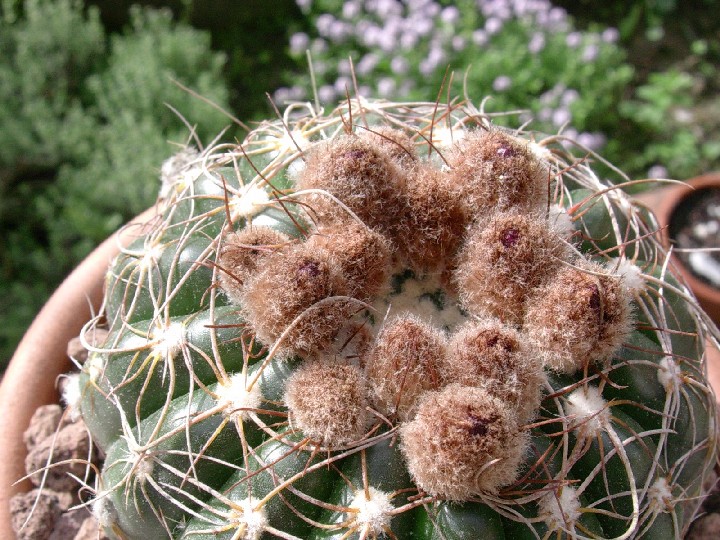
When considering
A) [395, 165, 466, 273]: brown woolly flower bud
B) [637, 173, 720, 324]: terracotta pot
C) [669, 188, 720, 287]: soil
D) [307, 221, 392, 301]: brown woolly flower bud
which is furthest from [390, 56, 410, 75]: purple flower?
[307, 221, 392, 301]: brown woolly flower bud

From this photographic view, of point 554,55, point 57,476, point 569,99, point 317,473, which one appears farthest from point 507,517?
point 554,55

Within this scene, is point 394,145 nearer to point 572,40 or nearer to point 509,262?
point 509,262

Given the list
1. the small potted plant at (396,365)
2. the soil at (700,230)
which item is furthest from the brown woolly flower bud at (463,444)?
the soil at (700,230)

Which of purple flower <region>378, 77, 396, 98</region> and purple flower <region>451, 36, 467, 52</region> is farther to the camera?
purple flower <region>451, 36, 467, 52</region>

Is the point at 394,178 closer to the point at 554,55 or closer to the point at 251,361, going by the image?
the point at 251,361

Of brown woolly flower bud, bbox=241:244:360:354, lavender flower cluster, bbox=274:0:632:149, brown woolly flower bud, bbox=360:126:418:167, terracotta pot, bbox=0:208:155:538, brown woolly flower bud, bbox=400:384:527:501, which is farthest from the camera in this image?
lavender flower cluster, bbox=274:0:632:149

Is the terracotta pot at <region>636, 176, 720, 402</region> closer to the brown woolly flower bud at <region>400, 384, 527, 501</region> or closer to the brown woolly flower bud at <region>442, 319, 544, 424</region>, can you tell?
the brown woolly flower bud at <region>442, 319, 544, 424</region>

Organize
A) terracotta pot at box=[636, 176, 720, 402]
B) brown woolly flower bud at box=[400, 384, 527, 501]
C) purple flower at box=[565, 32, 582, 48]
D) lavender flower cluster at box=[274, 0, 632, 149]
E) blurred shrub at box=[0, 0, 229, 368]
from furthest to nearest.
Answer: purple flower at box=[565, 32, 582, 48] → lavender flower cluster at box=[274, 0, 632, 149] → blurred shrub at box=[0, 0, 229, 368] → terracotta pot at box=[636, 176, 720, 402] → brown woolly flower bud at box=[400, 384, 527, 501]

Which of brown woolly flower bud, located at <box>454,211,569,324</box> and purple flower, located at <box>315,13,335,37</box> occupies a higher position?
brown woolly flower bud, located at <box>454,211,569,324</box>
